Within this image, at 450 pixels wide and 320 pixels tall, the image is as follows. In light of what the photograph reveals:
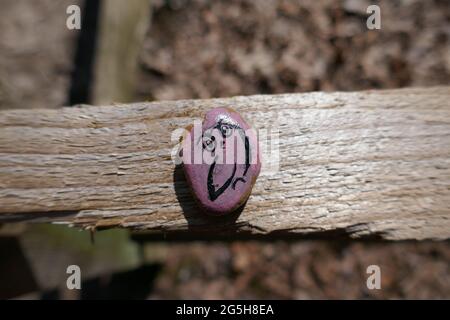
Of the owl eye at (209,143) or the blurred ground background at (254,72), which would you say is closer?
the owl eye at (209,143)

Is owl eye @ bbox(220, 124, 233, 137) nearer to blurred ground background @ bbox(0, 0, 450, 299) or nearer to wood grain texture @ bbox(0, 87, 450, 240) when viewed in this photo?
wood grain texture @ bbox(0, 87, 450, 240)

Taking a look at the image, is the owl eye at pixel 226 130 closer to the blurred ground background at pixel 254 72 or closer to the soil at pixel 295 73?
the blurred ground background at pixel 254 72

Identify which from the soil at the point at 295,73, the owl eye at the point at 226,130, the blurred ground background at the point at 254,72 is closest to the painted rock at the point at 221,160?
the owl eye at the point at 226,130

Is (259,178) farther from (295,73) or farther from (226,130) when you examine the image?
(295,73)

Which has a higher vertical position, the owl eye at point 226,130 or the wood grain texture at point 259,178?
the owl eye at point 226,130

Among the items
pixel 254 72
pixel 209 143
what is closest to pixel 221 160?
pixel 209 143
